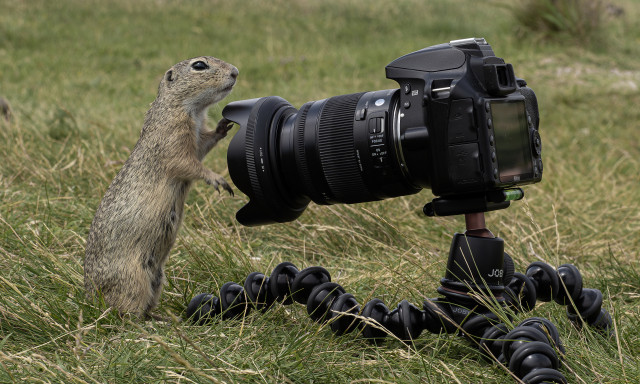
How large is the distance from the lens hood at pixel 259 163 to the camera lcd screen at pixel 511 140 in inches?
30.4

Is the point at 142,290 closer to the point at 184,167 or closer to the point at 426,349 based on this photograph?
the point at 184,167

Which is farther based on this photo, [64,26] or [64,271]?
[64,26]

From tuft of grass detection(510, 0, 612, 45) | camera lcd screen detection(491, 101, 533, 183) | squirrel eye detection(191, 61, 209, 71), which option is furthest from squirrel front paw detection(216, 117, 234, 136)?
tuft of grass detection(510, 0, 612, 45)

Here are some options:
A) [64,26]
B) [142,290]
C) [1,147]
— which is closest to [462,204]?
[142,290]

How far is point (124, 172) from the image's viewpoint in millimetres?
2869

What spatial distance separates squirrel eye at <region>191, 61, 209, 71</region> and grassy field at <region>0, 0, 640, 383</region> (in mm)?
783

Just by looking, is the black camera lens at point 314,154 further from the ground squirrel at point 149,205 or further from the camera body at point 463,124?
the ground squirrel at point 149,205

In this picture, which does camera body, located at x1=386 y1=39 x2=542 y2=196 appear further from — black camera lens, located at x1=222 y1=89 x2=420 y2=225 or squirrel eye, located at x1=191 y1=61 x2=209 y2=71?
squirrel eye, located at x1=191 y1=61 x2=209 y2=71

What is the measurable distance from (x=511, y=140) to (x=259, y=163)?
85cm

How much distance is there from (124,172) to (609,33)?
8.37 m

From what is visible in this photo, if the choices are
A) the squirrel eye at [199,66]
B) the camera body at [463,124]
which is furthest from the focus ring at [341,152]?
the squirrel eye at [199,66]

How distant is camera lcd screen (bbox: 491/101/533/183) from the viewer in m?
2.23

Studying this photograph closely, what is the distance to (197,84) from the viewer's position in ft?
9.64

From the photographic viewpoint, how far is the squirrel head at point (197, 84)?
9.62 ft
